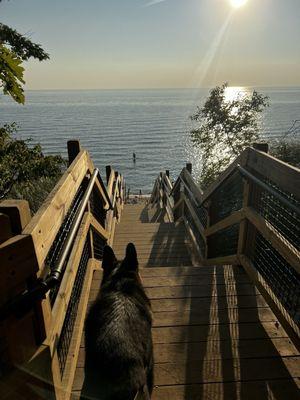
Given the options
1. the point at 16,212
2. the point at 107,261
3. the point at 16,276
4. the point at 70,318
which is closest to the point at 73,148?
the point at 107,261

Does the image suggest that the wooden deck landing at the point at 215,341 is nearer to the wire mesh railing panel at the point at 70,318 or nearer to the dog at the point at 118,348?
the wire mesh railing panel at the point at 70,318

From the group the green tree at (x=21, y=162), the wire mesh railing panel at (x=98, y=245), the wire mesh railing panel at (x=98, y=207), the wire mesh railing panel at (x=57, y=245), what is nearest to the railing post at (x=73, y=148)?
the wire mesh railing panel at (x=57, y=245)

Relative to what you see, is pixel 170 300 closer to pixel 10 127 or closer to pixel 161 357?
pixel 161 357

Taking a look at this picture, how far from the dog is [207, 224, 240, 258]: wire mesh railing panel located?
3.02 meters

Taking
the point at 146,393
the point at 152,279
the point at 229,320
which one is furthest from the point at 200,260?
the point at 146,393

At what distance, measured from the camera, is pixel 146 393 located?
6.90 ft

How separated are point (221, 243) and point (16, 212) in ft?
14.7

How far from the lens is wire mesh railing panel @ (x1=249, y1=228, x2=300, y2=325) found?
3252mm

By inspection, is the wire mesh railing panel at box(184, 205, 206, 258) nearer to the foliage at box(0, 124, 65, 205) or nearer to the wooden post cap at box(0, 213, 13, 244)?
the wooden post cap at box(0, 213, 13, 244)

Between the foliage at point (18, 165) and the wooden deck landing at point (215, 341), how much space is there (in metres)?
11.1

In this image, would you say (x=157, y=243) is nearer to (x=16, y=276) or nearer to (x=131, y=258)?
(x=131, y=258)

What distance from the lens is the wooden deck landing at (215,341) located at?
97.2 inches

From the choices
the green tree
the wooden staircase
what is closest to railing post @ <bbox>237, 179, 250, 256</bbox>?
the wooden staircase

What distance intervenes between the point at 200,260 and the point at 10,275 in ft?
15.9
